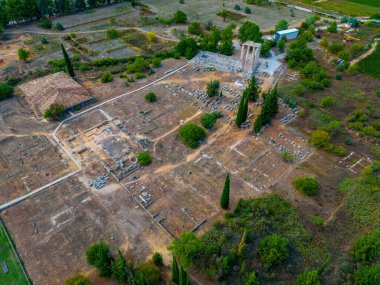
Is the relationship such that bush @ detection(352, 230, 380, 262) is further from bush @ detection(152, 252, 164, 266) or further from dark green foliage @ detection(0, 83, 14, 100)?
dark green foliage @ detection(0, 83, 14, 100)

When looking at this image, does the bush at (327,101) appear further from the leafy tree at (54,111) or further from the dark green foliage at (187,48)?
the leafy tree at (54,111)

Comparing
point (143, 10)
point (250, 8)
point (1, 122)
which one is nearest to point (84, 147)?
point (1, 122)

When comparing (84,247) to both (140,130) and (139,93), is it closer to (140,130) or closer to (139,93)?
(140,130)

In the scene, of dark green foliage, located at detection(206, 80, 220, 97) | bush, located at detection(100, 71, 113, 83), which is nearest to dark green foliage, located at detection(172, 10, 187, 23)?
bush, located at detection(100, 71, 113, 83)

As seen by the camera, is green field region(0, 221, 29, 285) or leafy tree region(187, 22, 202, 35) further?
leafy tree region(187, 22, 202, 35)

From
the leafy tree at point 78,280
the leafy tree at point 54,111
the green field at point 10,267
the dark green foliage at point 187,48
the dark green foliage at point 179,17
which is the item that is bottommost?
the green field at point 10,267

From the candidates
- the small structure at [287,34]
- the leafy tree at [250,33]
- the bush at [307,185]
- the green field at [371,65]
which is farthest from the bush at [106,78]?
the green field at [371,65]

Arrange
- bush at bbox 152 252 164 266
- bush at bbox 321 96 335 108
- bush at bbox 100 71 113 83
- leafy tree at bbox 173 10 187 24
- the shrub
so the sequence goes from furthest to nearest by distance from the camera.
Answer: leafy tree at bbox 173 10 187 24 < the shrub < bush at bbox 100 71 113 83 < bush at bbox 321 96 335 108 < bush at bbox 152 252 164 266
